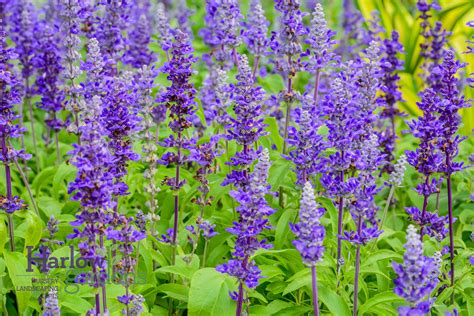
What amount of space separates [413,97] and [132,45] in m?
4.34

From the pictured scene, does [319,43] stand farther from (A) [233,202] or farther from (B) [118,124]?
(B) [118,124]

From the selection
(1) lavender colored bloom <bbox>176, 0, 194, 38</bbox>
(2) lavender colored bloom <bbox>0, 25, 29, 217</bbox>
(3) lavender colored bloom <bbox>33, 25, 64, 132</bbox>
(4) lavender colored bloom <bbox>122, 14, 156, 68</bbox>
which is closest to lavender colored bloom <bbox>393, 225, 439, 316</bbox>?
(2) lavender colored bloom <bbox>0, 25, 29, 217</bbox>

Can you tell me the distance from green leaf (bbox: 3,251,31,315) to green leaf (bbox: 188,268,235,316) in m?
1.22

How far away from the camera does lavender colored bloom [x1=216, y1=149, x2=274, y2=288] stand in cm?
412

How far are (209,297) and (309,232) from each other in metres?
1.29

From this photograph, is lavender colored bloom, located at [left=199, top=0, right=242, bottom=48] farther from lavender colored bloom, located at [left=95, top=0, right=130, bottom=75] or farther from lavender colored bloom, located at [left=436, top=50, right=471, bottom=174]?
lavender colored bloom, located at [left=436, top=50, right=471, bottom=174]

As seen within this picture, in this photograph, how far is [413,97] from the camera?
10.2m

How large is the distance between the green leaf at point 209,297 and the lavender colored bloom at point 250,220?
1.29 ft

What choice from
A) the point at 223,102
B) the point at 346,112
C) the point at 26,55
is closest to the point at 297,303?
the point at 346,112

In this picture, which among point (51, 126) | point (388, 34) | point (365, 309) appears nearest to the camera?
point (365, 309)

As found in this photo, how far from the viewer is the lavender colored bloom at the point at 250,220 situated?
4.12 meters

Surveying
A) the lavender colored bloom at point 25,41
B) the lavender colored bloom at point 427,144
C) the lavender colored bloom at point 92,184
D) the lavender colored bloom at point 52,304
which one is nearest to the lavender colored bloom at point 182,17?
the lavender colored bloom at point 25,41

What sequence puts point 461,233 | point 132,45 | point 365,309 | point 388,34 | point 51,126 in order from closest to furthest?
point 365,309 → point 461,233 → point 51,126 → point 132,45 → point 388,34

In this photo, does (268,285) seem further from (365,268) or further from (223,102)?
(223,102)
